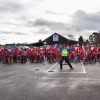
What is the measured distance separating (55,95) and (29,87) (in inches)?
87.0

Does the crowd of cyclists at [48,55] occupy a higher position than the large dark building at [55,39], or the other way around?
the large dark building at [55,39]

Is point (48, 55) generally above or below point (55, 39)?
below

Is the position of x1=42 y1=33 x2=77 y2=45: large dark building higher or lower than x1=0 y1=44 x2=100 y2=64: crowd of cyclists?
higher

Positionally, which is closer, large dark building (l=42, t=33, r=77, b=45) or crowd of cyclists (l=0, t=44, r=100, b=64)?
crowd of cyclists (l=0, t=44, r=100, b=64)

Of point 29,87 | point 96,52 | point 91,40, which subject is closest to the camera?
point 29,87

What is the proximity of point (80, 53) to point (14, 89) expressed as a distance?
19791 millimetres

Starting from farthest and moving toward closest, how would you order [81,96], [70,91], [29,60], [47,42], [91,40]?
[91,40] < [47,42] < [29,60] < [70,91] < [81,96]

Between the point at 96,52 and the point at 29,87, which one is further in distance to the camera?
the point at 96,52

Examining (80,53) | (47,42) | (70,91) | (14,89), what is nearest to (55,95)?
(70,91)

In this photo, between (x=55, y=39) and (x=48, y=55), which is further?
(x=55, y=39)

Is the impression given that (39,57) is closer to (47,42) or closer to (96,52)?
(96,52)

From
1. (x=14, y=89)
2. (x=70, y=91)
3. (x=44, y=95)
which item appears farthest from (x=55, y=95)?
(x=14, y=89)

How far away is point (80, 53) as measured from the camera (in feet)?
102

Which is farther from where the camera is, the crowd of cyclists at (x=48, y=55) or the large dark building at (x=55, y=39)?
the large dark building at (x=55, y=39)
